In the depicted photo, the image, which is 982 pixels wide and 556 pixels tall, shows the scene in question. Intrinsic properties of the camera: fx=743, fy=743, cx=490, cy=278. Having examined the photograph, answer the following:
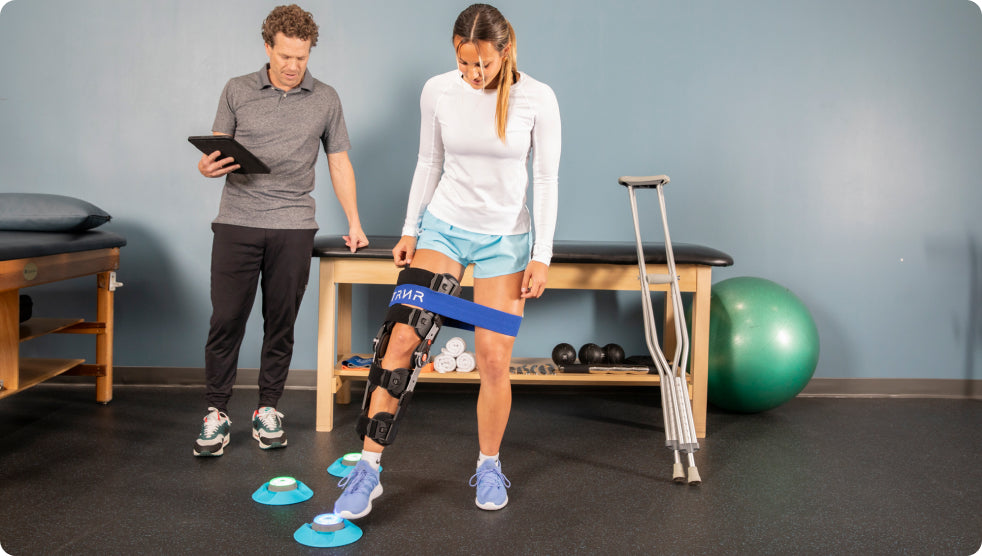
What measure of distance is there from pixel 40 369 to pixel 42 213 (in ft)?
1.98

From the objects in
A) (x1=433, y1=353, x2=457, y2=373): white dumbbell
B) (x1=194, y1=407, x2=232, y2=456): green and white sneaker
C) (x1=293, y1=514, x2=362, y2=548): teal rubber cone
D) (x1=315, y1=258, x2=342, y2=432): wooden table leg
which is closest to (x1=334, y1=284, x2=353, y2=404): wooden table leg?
(x1=315, y1=258, x2=342, y2=432): wooden table leg

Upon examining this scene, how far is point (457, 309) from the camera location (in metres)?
1.97

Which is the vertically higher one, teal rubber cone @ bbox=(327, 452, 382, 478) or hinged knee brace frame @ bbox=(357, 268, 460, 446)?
hinged knee brace frame @ bbox=(357, 268, 460, 446)

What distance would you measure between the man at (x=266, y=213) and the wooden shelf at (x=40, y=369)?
68 cm

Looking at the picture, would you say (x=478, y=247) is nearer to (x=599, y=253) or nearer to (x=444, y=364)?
(x=599, y=253)

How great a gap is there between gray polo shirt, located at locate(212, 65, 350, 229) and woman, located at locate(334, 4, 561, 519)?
2.07ft

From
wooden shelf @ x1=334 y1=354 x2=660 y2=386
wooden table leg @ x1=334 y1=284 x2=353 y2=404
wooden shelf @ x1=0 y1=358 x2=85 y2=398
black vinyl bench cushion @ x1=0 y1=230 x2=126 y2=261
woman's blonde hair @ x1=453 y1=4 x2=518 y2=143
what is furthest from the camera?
wooden table leg @ x1=334 y1=284 x2=353 y2=404

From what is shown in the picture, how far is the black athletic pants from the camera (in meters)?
2.50

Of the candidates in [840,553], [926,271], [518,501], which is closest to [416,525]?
[518,501]

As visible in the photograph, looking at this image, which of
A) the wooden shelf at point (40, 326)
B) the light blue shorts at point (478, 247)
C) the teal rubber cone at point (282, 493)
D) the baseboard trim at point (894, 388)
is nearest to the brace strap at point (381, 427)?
the teal rubber cone at point (282, 493)

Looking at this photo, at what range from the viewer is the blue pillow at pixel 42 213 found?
110 inches

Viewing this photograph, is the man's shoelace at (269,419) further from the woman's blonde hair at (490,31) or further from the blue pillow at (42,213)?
the woman's blonde hair at (490,31)

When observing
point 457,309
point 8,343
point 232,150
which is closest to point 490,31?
point 457,309

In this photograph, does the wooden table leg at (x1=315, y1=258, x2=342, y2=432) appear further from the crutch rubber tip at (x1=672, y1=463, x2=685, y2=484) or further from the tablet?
the crutch rubber tip at (x1=672, y1=463, x2=685, y2=484)
